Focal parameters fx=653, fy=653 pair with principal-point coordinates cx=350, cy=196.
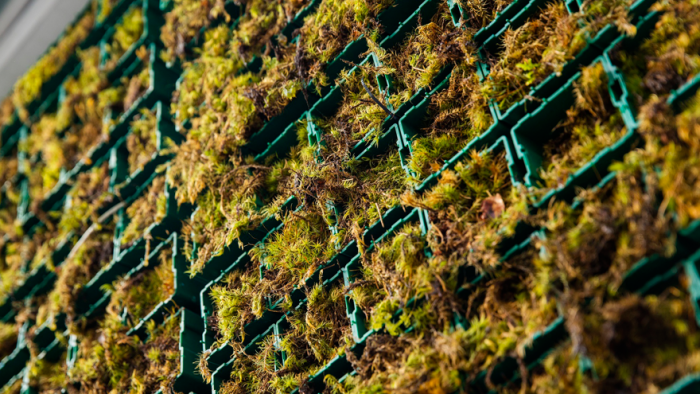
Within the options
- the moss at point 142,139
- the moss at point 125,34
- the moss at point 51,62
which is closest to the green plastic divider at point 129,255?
the moss at point 142,139

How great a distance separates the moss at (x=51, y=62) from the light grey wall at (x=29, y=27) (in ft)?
0.80

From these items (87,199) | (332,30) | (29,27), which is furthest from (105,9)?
(332,30)

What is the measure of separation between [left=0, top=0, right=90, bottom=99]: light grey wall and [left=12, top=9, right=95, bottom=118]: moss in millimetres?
244

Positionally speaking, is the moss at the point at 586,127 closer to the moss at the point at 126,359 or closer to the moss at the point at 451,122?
the moss at the point at 451,122

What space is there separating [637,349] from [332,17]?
220 cm

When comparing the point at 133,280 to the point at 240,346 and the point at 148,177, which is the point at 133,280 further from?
the point at 240,346

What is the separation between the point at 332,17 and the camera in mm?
3340

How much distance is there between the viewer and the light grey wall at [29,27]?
6.03 meters

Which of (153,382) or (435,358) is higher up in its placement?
(153,382)

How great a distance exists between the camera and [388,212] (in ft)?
8.74

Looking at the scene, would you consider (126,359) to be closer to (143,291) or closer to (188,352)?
(143,291)

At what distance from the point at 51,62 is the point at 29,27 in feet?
2.01

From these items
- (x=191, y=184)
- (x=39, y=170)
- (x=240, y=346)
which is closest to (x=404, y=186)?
(x=240, y=346)

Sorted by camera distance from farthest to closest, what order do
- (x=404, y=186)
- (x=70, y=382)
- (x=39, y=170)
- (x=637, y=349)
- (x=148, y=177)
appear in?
(x=39, y=170)
(x=148, y=177)
(x=70, y=382)
(x=404, y=186)
(x=637, y=349)
